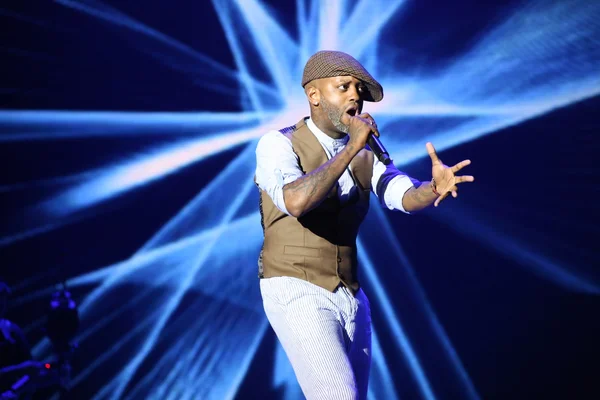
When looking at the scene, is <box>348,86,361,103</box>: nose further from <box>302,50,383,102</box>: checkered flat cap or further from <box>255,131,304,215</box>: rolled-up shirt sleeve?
<box>255,131,304,215</box>: rolled-up shirt sleeve

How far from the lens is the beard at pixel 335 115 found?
2070mm

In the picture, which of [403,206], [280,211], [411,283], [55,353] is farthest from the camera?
[411,283]

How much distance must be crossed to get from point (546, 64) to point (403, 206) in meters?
2.48

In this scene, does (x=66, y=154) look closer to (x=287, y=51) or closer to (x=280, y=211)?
(x=287, y=51)

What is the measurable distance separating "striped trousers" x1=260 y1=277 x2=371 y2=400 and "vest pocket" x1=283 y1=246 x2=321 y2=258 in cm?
9

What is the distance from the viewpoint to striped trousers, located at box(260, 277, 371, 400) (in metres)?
1.77

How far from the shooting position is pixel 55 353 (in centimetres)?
398

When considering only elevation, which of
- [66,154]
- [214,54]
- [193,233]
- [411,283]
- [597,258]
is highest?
[214,54]

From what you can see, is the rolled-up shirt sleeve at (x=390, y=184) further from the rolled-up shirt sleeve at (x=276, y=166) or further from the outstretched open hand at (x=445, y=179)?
the rolled-up shirt sleeve at (x=276, y=166)

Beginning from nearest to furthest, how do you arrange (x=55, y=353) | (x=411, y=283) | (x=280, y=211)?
1. (x=280, y=211)
2. (x=55, y=353)
3. (x=411, y=283)

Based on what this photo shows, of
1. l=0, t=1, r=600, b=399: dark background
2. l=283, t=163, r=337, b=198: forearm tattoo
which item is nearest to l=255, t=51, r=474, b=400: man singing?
l=283, t=163, r=337, b=198: forearm tattoo

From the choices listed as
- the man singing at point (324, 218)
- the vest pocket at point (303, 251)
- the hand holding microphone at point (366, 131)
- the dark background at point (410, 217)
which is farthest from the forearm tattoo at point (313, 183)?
the dark background at point (410, 217)

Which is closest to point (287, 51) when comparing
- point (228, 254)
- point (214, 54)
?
point (214, 54)

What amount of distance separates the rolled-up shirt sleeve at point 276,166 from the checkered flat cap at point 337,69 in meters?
0.26
